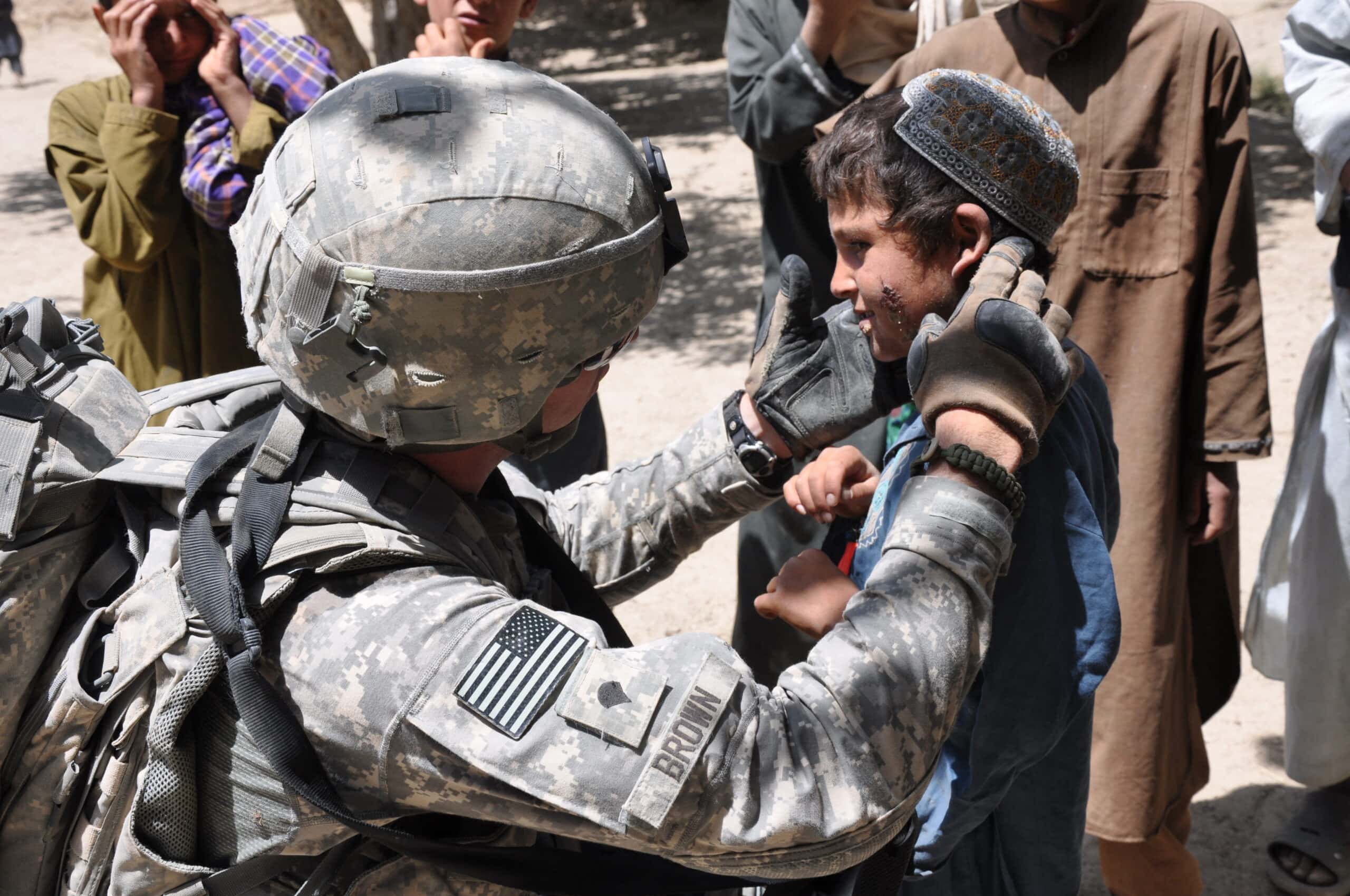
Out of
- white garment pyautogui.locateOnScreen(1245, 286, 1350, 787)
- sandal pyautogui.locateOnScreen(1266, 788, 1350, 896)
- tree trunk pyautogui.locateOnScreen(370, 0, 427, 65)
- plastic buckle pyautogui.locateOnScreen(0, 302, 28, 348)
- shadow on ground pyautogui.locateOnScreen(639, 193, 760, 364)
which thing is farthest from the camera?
shadow on ground pyautogui.locateOnScreen(639, 193, 760, 364)

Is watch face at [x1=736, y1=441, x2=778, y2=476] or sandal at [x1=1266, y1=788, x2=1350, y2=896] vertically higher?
watch face at [x1=736, y1=441, x2=778, y2=476]

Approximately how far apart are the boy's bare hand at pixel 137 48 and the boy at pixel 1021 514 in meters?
2.41

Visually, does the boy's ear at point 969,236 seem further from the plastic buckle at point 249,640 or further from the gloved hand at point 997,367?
the plastic buckle at point 249,640

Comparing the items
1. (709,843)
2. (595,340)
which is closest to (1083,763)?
(709,843)

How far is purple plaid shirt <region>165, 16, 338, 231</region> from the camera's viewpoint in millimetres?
3486

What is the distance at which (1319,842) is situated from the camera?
11.0 ft

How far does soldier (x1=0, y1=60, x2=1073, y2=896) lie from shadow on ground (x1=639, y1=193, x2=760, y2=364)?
5.74 metres

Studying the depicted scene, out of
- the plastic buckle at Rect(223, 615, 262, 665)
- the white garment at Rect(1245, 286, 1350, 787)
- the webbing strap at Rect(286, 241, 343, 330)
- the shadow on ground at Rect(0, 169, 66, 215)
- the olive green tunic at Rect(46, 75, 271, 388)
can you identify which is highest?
the webbing strap at Rect(286, 241, 343, 330)

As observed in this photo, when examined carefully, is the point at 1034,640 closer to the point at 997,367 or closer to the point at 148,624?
the point at 997,367

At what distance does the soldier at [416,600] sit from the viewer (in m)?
1.43

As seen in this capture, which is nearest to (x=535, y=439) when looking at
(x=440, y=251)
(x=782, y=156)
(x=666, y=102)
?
(x=440, y=251)

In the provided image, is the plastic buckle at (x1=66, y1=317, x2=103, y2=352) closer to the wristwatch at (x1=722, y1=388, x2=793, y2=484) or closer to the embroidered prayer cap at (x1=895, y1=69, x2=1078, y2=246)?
the wristwatch at (x1=722, y1=388, x2=793, y2=484)

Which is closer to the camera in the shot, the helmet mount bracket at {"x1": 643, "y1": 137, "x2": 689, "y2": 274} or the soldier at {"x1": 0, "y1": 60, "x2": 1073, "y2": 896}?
the soldier at {"x1": 0, "y1": 60, "x2": 1073, "y2": 896}

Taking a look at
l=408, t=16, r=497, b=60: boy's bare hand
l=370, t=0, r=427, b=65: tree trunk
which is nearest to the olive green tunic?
l=408, t=16, r=497, b=60: boy's bare hand
